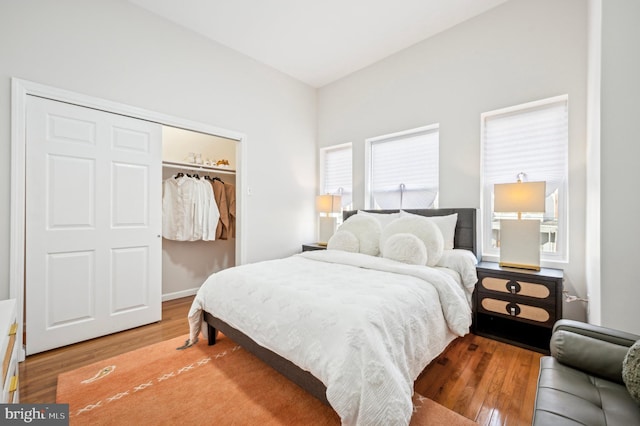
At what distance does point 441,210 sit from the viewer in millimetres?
2955

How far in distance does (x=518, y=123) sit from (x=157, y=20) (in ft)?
12.6

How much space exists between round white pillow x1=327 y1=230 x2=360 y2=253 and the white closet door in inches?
74.0

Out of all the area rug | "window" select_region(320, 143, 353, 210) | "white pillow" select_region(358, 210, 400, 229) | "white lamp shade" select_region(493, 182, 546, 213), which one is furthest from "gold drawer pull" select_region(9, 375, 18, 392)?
"window" select_region(320, 143, 353, 210)

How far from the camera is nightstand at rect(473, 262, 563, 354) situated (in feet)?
6.96

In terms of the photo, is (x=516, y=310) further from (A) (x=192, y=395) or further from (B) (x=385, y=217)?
(A) (x=192, y=395)

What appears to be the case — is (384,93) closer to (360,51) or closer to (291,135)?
(360,51)

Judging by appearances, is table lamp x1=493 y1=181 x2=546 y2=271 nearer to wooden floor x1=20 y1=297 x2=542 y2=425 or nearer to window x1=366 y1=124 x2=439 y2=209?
wooden floor x1=20 y1=297 x2=542 y2=425

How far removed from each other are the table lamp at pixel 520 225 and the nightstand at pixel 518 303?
13cm

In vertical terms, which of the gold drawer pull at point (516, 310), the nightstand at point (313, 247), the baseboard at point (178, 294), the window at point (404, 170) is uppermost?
the window at point (404, 170)

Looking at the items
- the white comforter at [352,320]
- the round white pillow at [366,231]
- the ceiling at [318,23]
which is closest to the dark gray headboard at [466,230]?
the round white pillow at [366,231]

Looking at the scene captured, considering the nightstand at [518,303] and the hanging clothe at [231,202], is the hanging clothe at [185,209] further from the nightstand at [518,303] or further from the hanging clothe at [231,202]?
the nightstand at [518,303]

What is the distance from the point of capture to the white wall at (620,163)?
55.7 inches

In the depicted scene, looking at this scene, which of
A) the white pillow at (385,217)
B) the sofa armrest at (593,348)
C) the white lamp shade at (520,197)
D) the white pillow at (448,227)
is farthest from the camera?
the white pillow at (385,217)

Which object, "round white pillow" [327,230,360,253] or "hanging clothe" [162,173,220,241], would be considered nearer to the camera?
"round white pillow" [327,230,360,253]
